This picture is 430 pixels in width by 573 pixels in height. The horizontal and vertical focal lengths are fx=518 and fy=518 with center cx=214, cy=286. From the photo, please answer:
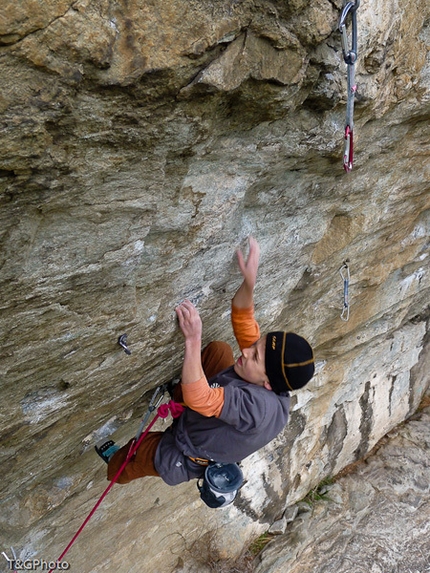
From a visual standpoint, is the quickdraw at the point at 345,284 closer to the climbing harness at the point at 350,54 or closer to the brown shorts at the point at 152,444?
the brown shorts at the point at 152,444

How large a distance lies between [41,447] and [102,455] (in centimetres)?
53

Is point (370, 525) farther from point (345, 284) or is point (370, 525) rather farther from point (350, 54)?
point (350, 54)

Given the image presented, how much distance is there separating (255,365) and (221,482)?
28.6 inches

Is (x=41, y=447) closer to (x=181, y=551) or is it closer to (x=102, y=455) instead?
(x=102, y=455)

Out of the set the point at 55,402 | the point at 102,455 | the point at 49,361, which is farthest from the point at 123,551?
the point at 49,361

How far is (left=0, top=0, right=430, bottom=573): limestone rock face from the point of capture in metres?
1.38

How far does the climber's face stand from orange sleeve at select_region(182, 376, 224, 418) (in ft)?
0.75

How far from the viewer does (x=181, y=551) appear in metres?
4.69

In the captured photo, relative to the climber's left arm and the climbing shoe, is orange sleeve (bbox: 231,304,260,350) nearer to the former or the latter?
the climber's left arm

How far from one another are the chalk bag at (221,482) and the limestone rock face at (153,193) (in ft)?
1.90

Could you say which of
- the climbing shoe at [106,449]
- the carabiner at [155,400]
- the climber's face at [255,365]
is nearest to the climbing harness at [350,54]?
the climber's face at [255,365]

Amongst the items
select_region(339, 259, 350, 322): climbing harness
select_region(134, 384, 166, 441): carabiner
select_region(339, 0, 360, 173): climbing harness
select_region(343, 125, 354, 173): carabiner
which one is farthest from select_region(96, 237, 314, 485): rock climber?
select_region(339, 259, 350, 322): climbing harness

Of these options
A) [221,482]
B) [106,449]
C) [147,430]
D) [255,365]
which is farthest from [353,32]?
[106,449]

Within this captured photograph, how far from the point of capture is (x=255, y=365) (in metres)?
2.41
